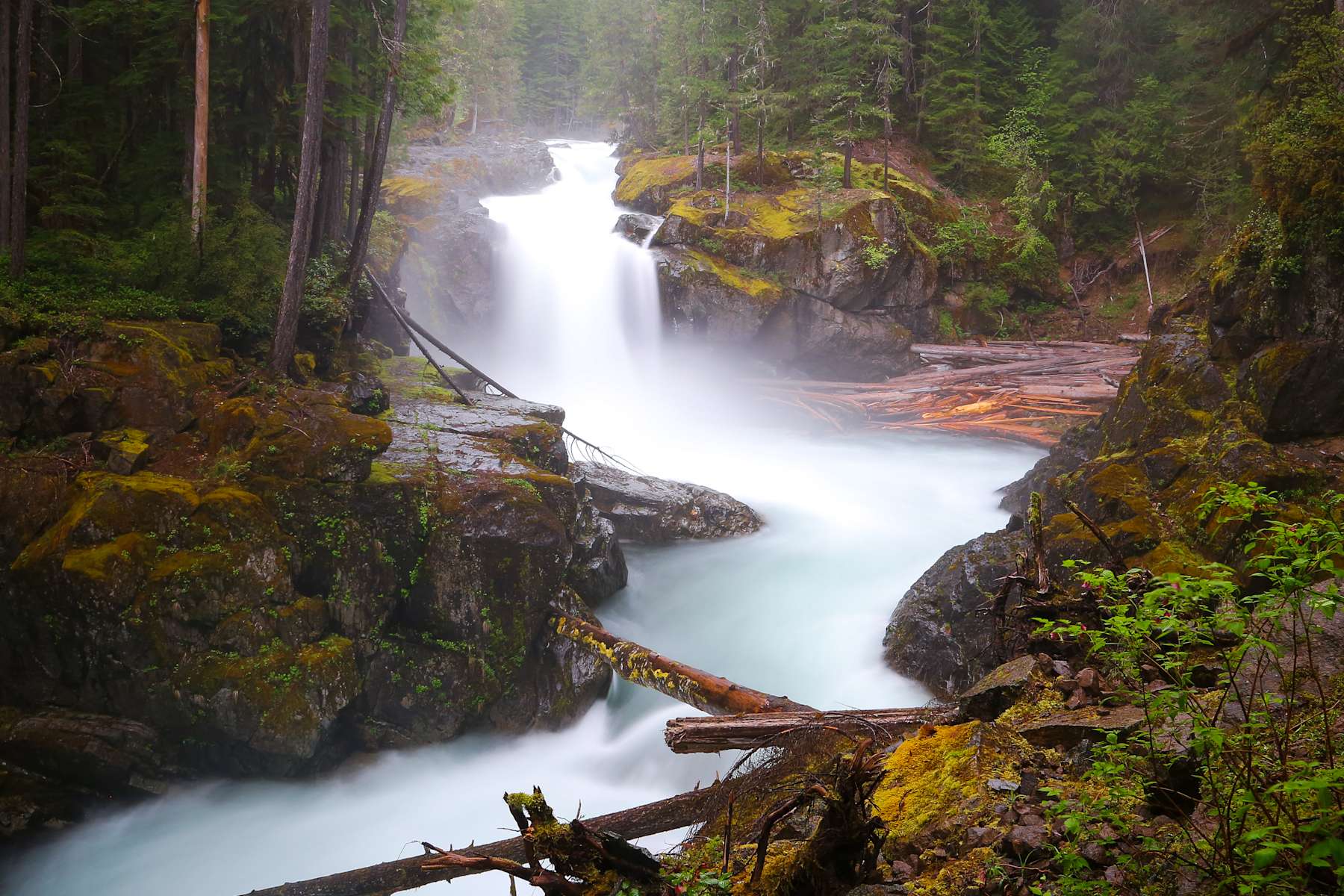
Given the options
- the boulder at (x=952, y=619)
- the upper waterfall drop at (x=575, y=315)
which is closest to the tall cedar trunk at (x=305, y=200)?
the boulder at (x=952, y=619)

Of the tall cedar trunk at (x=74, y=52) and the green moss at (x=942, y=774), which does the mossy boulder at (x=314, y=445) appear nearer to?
the green moss at (x=942, y=774)

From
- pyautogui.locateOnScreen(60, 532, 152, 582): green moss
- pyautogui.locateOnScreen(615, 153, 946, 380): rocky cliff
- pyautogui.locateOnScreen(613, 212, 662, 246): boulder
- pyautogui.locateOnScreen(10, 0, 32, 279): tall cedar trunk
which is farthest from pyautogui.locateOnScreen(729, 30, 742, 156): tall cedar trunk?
pyautogui.locateOnScreen(60, 532, 152, 582): green moss

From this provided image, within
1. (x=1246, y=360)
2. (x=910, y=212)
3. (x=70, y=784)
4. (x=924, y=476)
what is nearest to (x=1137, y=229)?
(x=910, y=212)

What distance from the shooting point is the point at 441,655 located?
8211 mm

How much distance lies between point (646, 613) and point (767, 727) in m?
6.26

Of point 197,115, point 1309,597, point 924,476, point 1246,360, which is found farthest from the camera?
point 924,476

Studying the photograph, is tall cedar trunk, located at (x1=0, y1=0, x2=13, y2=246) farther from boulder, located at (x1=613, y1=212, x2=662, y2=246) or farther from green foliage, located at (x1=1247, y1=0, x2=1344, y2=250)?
green foliage, located at (x1=1247, y1=0, x2=1344, y2=250)

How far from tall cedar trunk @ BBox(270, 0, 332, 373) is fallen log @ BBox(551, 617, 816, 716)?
566 centimetres

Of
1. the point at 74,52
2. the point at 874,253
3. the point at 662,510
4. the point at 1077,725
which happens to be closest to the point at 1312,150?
the point at 1077,725

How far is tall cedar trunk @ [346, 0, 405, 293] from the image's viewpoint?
11938 mm

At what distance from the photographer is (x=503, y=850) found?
16.6 feet

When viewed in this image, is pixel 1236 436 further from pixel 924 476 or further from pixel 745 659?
pixel 924 476

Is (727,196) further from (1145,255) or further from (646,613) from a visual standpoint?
(646,613)

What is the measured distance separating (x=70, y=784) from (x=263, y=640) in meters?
2.09
